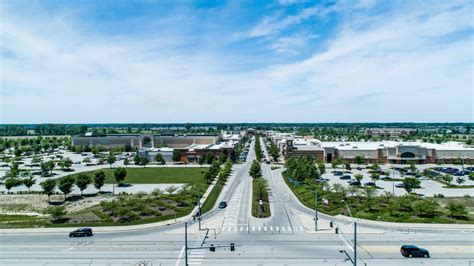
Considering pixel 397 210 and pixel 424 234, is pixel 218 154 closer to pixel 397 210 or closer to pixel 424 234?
pixel 397 210

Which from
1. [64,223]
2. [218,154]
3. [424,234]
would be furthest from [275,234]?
[218,154]

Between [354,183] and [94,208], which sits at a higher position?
[354,183]

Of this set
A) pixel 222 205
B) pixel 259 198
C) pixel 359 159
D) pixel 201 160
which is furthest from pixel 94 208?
pixel 359 159

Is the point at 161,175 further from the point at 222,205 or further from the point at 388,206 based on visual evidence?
the point at 388,206

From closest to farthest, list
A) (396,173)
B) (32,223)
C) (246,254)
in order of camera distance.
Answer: (246,254) < (32,223) < (396,173)

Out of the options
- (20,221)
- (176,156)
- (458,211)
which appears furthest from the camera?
(176,156)

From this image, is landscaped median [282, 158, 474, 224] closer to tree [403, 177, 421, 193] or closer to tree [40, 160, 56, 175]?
tree [403, 177, 421, 193]
